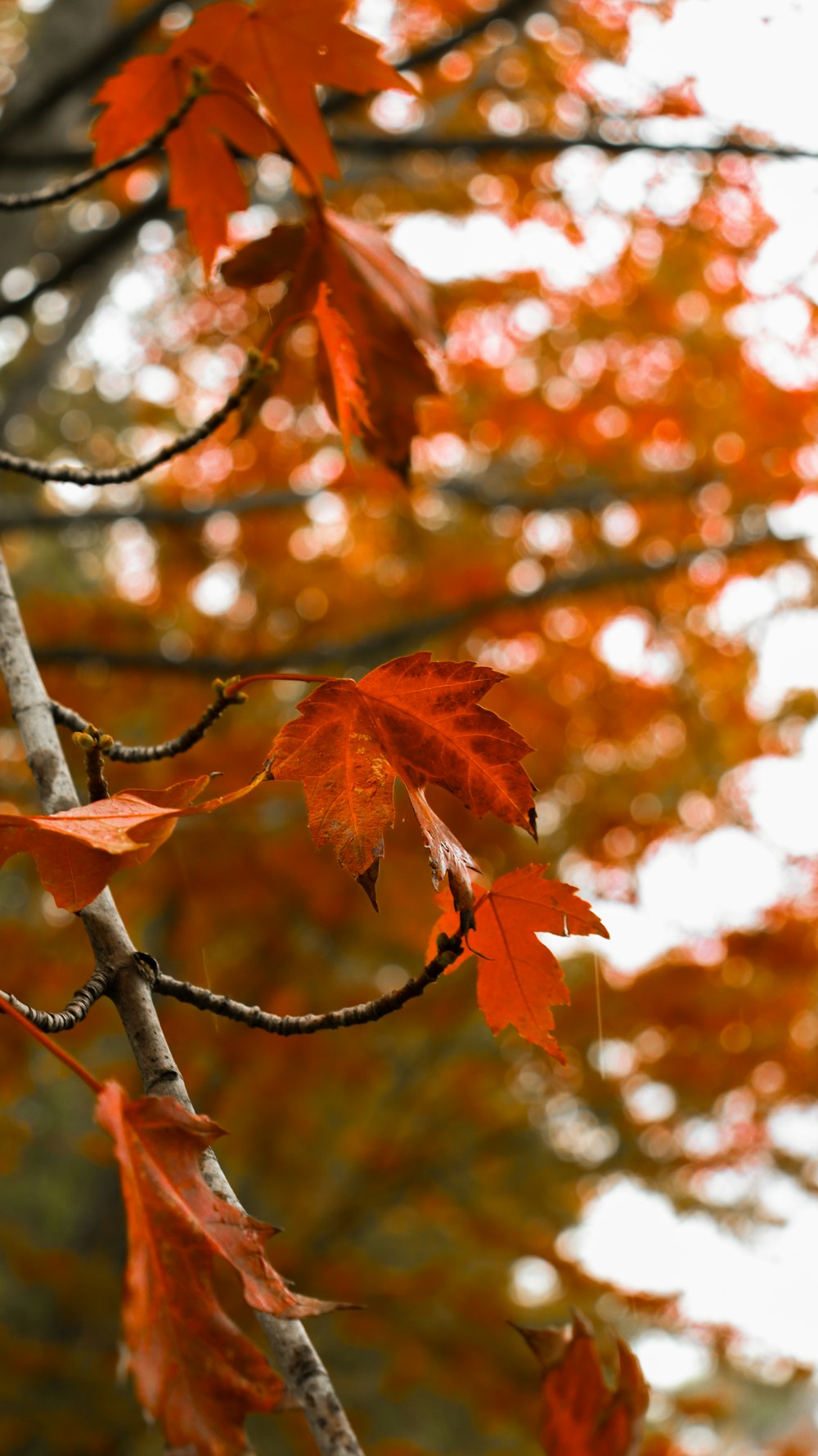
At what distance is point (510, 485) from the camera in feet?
18.7

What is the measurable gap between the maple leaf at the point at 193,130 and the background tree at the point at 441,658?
5.78 feet

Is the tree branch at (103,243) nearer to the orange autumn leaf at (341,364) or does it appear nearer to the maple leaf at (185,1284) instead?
the orange autumn leaf at (341,364)

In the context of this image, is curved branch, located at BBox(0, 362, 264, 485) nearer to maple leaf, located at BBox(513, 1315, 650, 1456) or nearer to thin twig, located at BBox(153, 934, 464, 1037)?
thin twig, located at BBox(153, 934, 464, 1037)

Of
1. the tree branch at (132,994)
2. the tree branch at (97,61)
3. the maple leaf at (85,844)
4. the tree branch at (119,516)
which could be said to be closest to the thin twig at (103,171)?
the tree branch at (132,994)

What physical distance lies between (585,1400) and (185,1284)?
35 centimetres

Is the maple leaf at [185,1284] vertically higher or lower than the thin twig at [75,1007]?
lower

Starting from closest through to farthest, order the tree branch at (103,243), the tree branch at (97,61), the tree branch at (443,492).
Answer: the tree branch at (97,61) < the tree branch at (103,243) < the tree branch at (443,492)

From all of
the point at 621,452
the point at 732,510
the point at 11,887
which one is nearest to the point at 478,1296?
the point at 732,510

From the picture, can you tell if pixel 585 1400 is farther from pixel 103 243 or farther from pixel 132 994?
pixel 103 243

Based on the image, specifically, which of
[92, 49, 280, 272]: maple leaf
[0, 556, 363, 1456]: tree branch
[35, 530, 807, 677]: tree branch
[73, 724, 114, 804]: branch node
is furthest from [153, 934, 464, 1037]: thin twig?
[35, 530, 807, 677]: tree branch

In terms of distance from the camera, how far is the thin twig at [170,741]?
0.78 m

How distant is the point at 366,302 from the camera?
3.82 ft

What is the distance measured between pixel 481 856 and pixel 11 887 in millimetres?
9003

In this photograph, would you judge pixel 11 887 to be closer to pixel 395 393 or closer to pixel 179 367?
pixel 179 367
